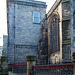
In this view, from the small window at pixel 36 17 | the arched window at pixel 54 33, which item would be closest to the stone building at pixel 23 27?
the small window at pixel 36 17

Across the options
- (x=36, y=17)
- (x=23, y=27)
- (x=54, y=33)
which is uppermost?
(x=36, y=17)

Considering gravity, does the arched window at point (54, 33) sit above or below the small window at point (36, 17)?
below

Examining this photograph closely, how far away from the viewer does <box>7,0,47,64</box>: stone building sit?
20.4 metres

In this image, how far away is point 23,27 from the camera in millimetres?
21312

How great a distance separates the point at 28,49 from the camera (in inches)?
829

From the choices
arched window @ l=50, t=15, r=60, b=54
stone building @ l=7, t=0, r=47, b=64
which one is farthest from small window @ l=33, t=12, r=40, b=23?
arched window @ l=50, t=15, r=60, b=54

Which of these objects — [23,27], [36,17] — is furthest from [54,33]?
[36,17]

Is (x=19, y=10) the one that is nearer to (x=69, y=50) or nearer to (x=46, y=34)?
(x=46, y=34)

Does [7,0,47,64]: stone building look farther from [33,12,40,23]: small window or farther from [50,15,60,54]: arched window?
[50,15,60,54]: arched window

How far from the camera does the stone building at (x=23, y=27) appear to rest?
20359 mm

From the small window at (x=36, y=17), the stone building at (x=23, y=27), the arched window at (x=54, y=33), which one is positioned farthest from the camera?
the small window at (x=36, y=17)

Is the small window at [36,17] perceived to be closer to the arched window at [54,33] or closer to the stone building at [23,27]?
the stone building at [23,27]

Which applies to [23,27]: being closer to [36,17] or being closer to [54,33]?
[36,17]

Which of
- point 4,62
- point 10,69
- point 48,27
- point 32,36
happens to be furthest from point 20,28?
point 4,62
